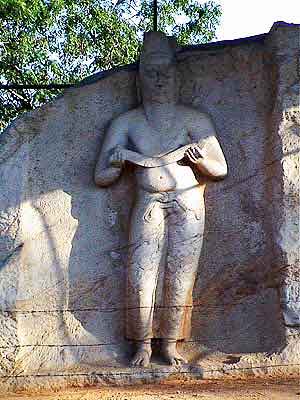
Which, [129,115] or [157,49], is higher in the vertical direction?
[157,49]

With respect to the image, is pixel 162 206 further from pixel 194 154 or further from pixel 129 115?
pixel 129 115

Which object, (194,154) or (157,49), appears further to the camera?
(157,49)

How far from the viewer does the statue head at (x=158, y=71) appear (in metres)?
5.97

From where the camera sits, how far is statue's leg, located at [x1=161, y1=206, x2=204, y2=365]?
5.71m

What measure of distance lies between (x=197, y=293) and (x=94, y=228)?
0.99 metres

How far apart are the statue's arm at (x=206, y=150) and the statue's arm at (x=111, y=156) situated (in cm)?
55

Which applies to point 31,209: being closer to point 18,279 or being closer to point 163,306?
point 18,279

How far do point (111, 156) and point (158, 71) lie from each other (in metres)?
0.81

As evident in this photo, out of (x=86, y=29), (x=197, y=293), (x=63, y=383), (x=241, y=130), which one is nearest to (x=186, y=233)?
(x=197, y=293)

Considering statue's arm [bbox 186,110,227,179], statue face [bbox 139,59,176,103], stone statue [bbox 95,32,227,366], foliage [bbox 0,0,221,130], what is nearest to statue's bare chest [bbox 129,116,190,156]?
stone statue [bbox 95,32,227,366]

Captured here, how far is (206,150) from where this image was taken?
5.85m

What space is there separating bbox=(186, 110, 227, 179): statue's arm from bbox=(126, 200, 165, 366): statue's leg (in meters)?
0.50

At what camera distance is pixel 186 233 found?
5754 millimetres

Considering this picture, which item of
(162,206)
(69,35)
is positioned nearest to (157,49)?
(162,206)
